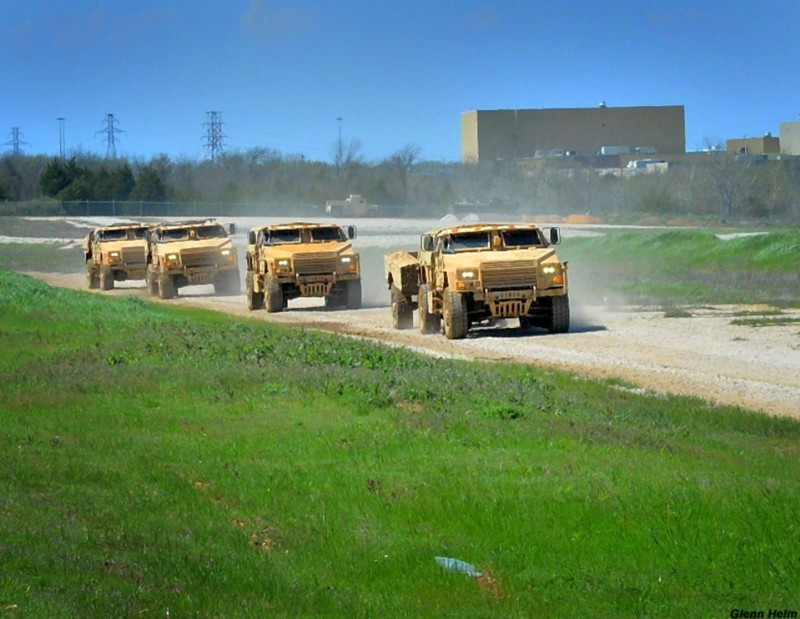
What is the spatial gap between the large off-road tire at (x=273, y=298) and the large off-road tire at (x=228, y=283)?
23.6 ft

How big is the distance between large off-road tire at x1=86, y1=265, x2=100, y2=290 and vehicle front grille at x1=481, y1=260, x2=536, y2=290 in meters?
25.3

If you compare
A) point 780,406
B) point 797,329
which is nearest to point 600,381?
point 780,406

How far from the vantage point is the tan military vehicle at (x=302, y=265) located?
30906mm

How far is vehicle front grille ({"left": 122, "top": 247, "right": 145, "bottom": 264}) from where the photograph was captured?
143 ft

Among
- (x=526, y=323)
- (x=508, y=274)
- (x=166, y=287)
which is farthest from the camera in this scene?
(x=166, y=287)

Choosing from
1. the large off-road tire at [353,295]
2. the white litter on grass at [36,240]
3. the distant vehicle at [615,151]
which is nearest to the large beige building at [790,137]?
the distant vehicle at [615,151]

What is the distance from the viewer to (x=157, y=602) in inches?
271

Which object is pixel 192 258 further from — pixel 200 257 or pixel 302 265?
pixel 302 265

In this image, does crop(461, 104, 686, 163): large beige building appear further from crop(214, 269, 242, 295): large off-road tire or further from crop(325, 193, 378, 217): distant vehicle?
crop(214, 269, 242, 295): large off-road tire

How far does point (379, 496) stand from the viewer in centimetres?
975

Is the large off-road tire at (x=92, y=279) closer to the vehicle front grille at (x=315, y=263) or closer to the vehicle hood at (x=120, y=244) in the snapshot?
the vehicle hood at (x=120, y=244)

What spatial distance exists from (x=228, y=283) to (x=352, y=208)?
61934 mm

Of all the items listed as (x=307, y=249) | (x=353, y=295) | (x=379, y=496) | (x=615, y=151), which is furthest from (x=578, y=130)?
(x=379, y=496)

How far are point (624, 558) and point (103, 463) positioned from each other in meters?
4.63
